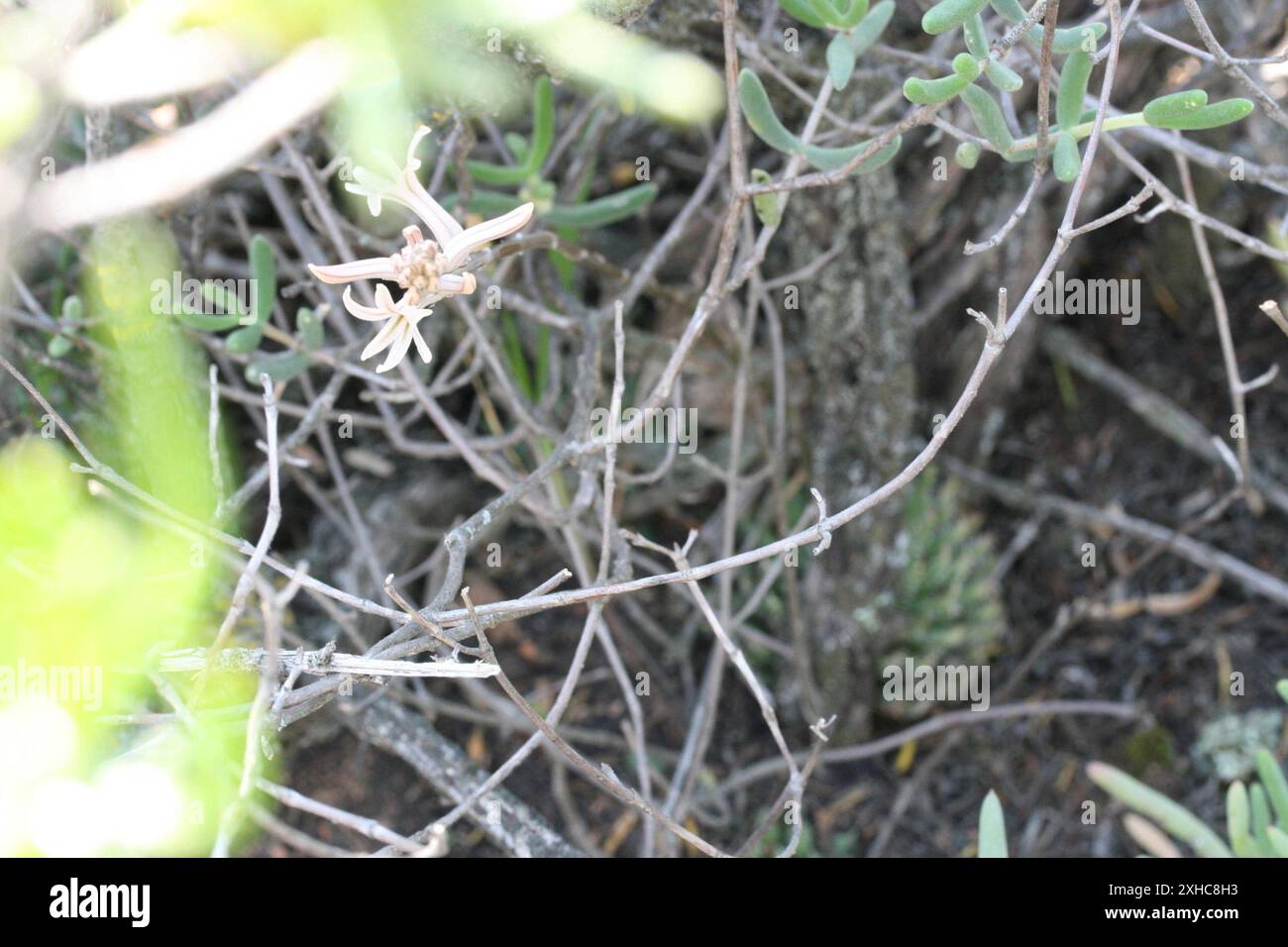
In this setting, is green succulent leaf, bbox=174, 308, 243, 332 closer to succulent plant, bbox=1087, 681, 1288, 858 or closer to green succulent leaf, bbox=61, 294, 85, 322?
green succulent leaf, bbox=61, 294, 85, 322

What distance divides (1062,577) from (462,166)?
1.83 metres

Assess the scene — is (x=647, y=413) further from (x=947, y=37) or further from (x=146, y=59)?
(x=947, y=37)

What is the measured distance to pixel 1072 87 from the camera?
5.01 ft

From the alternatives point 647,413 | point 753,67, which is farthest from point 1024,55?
point 647,413

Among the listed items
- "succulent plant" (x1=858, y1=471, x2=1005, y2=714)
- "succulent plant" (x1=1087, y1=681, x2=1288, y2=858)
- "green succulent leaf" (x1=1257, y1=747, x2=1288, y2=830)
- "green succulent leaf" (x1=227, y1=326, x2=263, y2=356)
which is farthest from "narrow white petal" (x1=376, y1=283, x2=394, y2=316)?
"succulent plant" (x1=858, y1=471, x2=1005, y2=714)

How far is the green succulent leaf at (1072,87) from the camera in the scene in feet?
4.94

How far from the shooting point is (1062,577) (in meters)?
2.88

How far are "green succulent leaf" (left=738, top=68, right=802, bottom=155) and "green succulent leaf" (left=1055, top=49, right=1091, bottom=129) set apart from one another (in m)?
0.36

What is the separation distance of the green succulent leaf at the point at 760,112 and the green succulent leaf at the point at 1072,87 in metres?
0.36

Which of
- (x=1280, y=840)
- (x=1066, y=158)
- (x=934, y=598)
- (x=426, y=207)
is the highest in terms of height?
(x=1066, y=158)

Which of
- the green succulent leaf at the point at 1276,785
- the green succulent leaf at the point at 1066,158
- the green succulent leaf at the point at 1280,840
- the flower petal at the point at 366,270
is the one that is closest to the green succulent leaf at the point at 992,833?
the green succulent leaf at the point at 1280,840

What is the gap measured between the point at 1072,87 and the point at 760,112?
0.41 m

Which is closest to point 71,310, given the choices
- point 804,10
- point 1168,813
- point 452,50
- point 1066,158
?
point 452,50

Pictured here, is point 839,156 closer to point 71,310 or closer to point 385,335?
point 385,335
